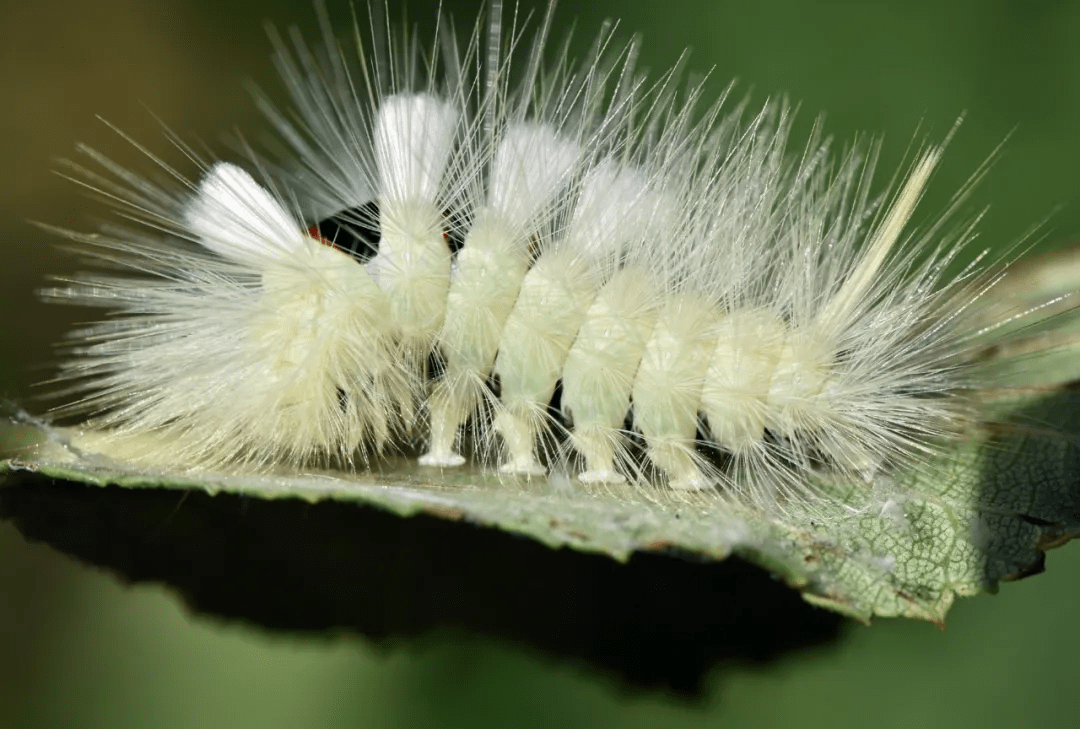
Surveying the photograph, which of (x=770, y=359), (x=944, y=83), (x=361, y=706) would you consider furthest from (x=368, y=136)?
(x=944, y=83)

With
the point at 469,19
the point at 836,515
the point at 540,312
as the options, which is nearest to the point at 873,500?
the point at 836,515

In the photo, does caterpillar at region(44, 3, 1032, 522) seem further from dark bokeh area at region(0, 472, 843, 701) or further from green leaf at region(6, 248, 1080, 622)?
dark bokeh area at region(0, 472, 843, 701)

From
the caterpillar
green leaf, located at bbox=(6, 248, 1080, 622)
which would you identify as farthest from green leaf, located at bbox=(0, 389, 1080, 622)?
the caterpillar

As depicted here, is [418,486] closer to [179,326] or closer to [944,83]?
[179,326]

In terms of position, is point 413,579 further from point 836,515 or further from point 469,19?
point 469,19

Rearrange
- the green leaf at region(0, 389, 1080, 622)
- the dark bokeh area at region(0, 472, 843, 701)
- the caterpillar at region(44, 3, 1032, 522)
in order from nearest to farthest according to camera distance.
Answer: the green leaf at region(0, 389, 1080, 622)
the dark bokeh area at region(0, 472, 843, 701)
the caterpillar at region(44, 3, 1032, 522)

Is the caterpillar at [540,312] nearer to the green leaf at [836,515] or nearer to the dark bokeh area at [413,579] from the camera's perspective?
the green leaf at [836,515]

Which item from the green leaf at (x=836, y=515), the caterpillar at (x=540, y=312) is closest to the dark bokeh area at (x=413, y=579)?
the green leaf at (x=836, y=515)
